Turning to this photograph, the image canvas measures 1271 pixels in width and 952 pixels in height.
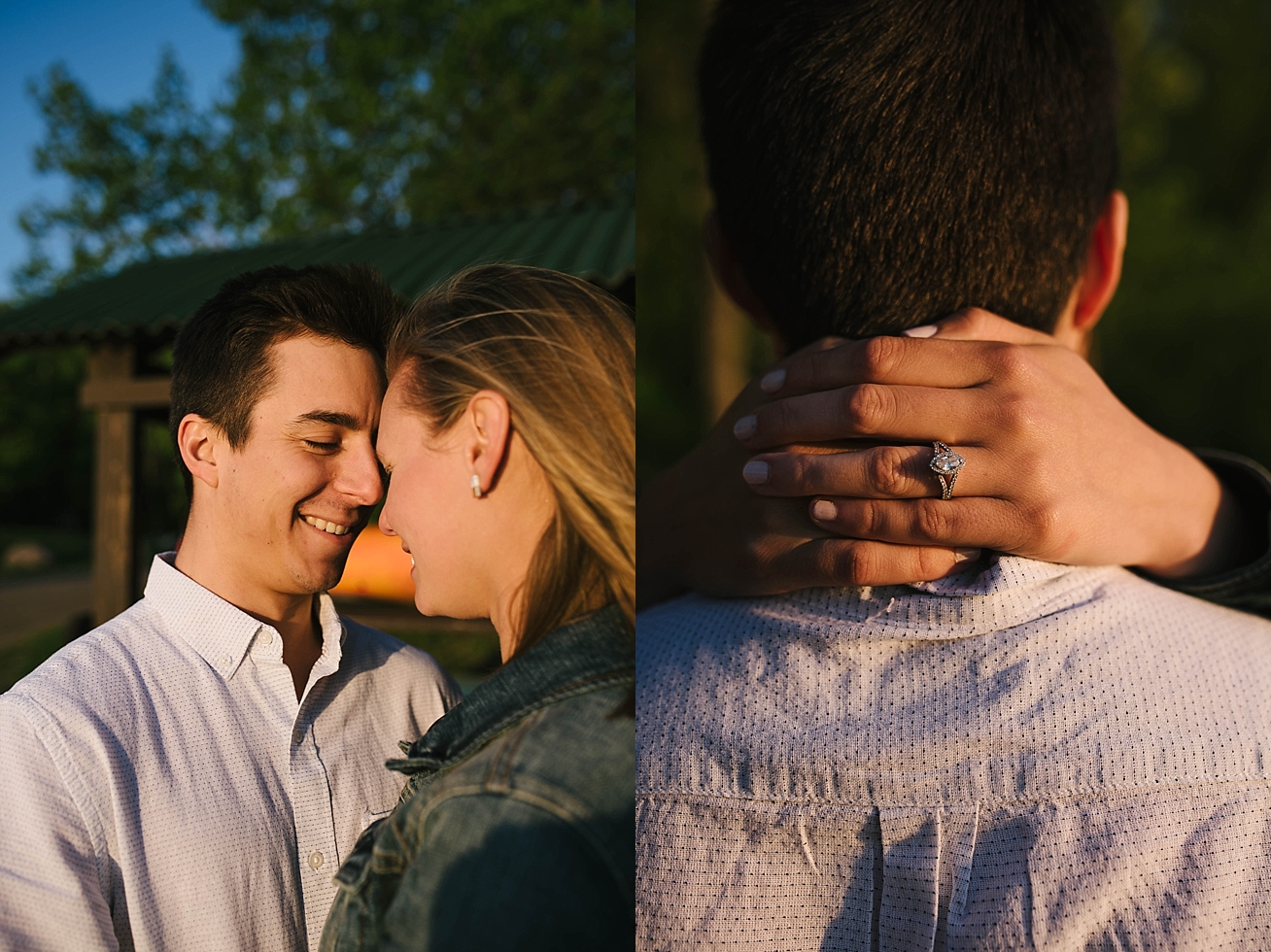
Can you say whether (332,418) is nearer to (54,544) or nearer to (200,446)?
(200,446)

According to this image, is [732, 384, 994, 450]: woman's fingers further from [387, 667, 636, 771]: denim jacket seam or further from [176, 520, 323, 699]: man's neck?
[176, 520, 323, 699]: man's neck

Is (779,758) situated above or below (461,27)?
below

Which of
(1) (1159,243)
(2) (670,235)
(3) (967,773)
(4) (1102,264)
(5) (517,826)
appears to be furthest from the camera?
(1) (1159,243)

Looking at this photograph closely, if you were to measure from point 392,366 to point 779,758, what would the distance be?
61 centimetres

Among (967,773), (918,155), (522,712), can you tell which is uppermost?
(918,155)

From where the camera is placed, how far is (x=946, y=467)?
3.44ft

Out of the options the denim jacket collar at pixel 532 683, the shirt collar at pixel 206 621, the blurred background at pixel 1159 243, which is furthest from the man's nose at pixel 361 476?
the blurred background at pixel 1159 243

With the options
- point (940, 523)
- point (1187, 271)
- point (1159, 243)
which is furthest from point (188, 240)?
point (1187, 271)

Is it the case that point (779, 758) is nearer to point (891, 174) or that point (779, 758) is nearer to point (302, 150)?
point (891, 174)

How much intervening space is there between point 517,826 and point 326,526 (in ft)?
1.09

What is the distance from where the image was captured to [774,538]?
1159mm

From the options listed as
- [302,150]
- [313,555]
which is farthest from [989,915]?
[302,150]

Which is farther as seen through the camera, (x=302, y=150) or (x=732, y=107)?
(x=732, y=107)

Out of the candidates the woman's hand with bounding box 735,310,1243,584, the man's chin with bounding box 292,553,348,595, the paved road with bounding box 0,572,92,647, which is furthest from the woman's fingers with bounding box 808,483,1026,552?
the paved road with bounding box 0,572,92,647
